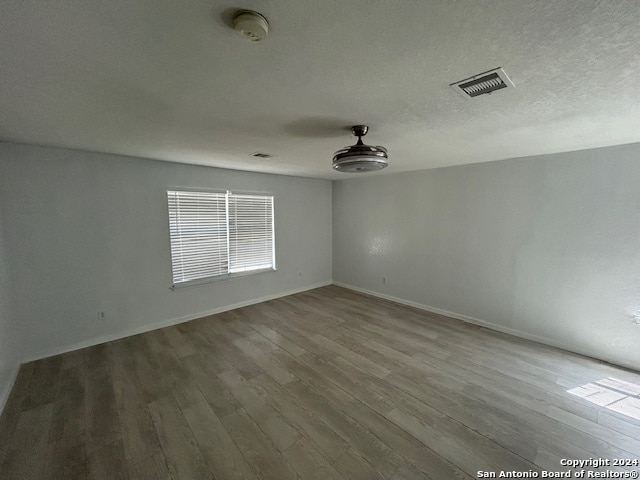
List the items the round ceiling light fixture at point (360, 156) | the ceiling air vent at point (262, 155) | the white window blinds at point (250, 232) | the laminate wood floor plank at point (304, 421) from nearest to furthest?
1. the laminate wood floor plank at point (304, 421)
2. the round ceiling light fixture at point (360, 156)
3. the ceiling air vent at point (262, 155)
4. the white window blinds at point (250, 232)

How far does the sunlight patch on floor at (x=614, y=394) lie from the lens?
83.0 inches

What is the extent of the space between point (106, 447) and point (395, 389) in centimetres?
229

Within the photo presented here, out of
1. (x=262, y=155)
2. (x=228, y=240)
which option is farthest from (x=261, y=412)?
(x=228, y=240)

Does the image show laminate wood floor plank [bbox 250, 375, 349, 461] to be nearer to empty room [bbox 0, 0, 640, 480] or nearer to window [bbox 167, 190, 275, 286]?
empty room [bbox 0, 0, 640, 480]

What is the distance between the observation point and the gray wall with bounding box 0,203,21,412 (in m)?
2.23

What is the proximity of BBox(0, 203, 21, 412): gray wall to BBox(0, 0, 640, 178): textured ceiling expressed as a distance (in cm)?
131

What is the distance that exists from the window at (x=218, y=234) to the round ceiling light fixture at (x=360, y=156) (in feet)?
8.80

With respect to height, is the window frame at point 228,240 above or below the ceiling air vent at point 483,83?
below

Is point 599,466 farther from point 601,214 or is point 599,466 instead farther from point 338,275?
point 338,275

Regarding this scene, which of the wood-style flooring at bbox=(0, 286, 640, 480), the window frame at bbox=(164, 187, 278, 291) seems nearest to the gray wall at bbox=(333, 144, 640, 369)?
the wood-style flooring at bbox=(0, 286, 640, 480)

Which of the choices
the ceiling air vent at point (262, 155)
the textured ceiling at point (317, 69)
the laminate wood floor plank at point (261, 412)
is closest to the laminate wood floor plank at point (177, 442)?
the laminate wood floor plank at point (261, 412)

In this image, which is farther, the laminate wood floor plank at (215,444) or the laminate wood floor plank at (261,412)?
the laminate wood floor plank at (261,412)

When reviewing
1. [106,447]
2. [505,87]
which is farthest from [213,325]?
[505,87]

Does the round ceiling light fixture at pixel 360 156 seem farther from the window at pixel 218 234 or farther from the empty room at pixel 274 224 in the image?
the window at pixel 218 234
